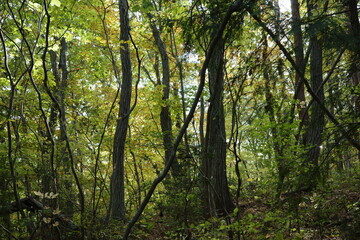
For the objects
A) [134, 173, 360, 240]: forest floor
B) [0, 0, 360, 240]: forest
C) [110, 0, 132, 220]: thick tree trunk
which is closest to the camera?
[134, 173, 360, 240]: forest floor

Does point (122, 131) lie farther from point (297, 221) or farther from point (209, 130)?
point (297, 221)

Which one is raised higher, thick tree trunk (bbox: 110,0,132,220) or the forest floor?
thick tree trunk (bbox: 110,0,132,220)

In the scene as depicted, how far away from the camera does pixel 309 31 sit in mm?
2723

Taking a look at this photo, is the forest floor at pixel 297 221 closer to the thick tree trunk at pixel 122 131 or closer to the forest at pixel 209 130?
the forest at pixel 209 130

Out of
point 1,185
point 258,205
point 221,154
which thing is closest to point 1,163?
point 1,185

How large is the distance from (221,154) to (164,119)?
4102mm

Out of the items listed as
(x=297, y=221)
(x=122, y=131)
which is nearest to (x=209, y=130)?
(x=297, y=221)

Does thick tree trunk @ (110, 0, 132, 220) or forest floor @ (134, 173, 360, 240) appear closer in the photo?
forest floor @ (134, 173, 360, 240)

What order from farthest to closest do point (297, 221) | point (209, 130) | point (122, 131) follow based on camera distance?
point (122, 131) < point (297, 221) < point (209, 130)

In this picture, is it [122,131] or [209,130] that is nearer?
[209,130]

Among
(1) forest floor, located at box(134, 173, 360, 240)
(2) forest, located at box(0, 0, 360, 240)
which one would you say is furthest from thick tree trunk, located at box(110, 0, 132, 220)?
(1) forest floor, located at box(134, 173, 360, 240)

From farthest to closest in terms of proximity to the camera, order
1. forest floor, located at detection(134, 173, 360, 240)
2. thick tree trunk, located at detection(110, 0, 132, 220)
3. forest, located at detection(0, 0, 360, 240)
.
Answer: thick tree trunk, located at detection(110, 0, 132, 220)
forest, located at detection(0, 0, 360, 240)
forest floor, located at detection(134, 173, 360, 240)

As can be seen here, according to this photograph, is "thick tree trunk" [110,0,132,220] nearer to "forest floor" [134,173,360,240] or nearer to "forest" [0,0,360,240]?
"forest" [0,0,360,240]

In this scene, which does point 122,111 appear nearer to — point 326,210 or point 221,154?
point 221,154
